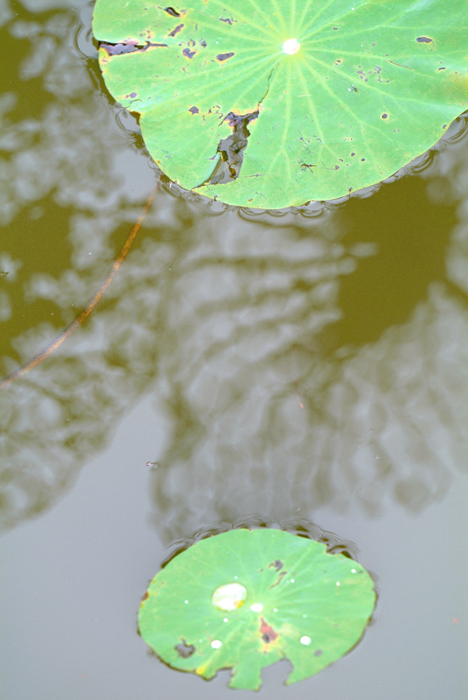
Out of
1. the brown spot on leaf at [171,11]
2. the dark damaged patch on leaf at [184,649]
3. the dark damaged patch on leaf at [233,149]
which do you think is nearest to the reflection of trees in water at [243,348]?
the dark damaged patch on leaf at [233,149]

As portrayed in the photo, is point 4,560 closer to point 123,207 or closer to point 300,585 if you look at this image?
point 300,585

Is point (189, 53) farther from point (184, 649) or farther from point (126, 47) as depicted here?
point (184, 649)

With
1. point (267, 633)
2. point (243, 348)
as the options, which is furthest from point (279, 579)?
point (243, 348)

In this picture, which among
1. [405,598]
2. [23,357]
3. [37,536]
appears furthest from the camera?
[23,357]

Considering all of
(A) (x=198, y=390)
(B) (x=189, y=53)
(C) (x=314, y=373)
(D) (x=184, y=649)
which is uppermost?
(B) (x=189, y=53)

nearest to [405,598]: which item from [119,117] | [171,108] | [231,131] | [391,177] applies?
[391,177]

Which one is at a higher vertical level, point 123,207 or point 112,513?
point 123,207

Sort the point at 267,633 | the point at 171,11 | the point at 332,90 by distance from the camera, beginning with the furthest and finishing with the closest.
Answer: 1. the point at 171,11
2. the point at 332,90
3. the point at 267,633

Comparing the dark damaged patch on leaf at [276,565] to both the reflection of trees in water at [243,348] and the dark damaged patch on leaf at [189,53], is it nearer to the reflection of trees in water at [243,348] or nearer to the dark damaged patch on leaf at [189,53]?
the reflection of trees in water at [243,348]
